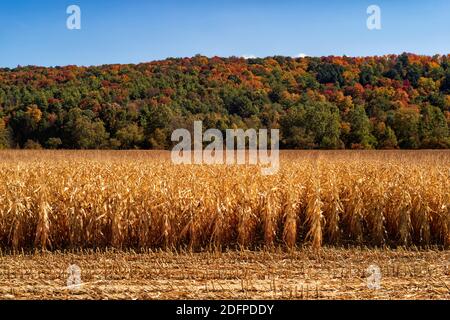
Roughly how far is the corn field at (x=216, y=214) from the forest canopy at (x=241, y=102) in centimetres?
3688

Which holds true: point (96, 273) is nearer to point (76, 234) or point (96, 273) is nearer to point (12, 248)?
point (76, 234)

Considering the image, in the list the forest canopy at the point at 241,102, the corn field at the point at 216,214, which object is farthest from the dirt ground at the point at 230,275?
the forest canopy at the point at 241,102

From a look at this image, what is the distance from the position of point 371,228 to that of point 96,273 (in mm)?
5202

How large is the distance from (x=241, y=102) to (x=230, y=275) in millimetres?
48541

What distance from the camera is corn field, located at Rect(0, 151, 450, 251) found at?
8.17 m

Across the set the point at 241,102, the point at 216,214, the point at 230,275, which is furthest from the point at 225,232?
the point at 241,102

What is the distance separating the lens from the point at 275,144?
140 ft

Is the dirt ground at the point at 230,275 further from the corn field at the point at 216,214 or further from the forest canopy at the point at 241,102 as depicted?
the forest canopy at the point at 241,102

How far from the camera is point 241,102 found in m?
54.3

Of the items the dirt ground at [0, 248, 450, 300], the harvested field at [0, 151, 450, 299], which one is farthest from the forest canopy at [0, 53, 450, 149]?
the dirt ground at [0, 248, 450, 300]

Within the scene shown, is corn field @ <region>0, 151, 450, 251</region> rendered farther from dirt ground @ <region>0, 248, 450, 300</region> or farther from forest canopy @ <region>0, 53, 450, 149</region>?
forest canopy @ <region>0, 53, 450, 149</region>

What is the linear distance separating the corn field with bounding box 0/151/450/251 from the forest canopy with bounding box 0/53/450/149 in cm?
3688

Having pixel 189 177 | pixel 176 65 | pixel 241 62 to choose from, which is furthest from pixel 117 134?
pixel 189 177

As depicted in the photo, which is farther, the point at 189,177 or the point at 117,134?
the point at 117,134
